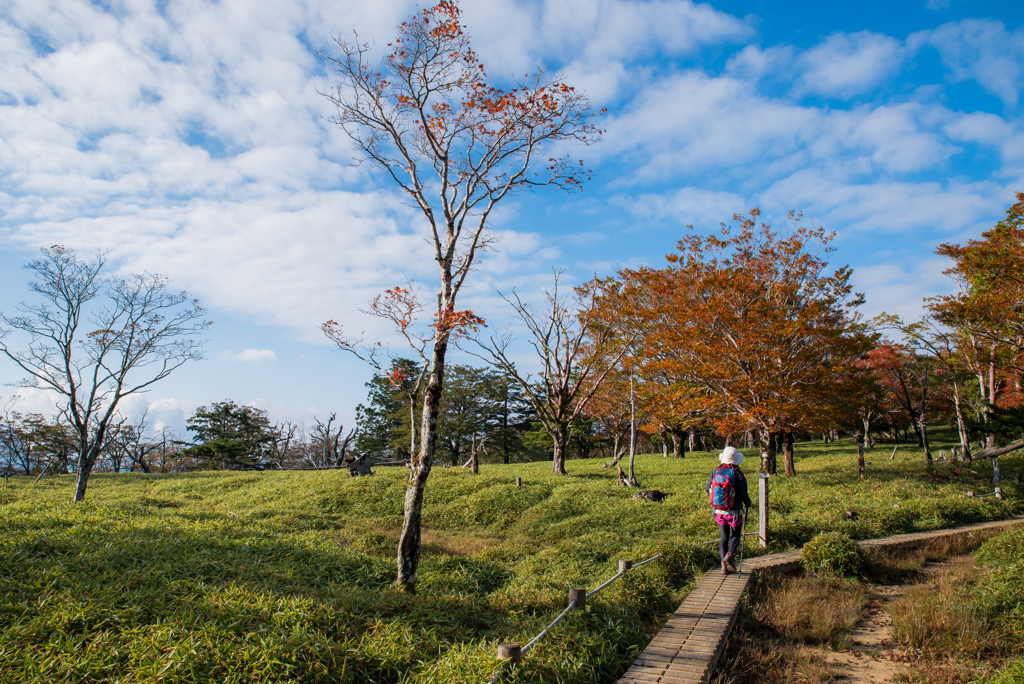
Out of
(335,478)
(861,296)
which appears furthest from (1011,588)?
(335,478)

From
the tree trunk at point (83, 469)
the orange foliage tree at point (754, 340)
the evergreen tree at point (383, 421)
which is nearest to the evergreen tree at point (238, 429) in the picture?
the evergreen tree at point (383, 421)

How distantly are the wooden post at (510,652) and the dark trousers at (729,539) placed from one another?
17.7ft

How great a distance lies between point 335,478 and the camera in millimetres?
20531

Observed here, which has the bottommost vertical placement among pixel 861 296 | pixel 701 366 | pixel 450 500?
pixel 450 500

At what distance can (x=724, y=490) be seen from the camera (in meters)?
8.85

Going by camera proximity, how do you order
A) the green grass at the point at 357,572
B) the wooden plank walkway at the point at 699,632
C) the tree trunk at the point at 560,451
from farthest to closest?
1. the tree trunk at the point at 560,451
2. the wooden plank walkway at the point at 699,632
3. the green grass at the point at 357,572

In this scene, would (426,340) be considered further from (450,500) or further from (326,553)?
(450,500)

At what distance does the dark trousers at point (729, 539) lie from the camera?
29.8 feet

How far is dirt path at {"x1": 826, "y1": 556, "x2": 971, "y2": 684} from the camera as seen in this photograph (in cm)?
661

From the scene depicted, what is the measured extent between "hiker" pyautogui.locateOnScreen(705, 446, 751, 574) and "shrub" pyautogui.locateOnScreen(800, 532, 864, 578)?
195cm

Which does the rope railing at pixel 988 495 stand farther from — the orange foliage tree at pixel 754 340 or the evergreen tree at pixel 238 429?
the evergreen tree at pixel 238 429

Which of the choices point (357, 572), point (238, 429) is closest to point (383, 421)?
point (238, 429)

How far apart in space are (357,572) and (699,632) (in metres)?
5.80

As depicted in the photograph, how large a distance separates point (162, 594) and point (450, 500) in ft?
38.8
